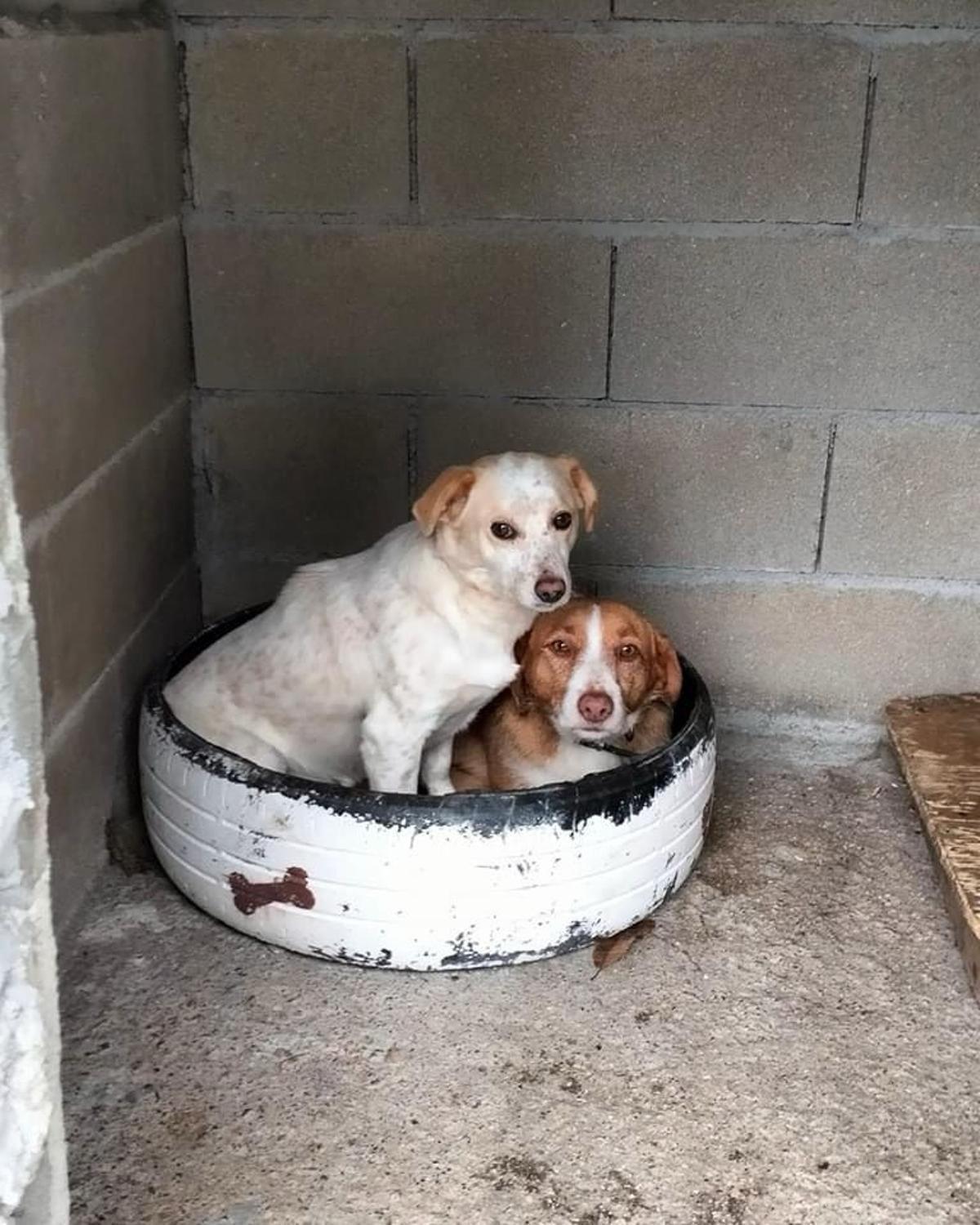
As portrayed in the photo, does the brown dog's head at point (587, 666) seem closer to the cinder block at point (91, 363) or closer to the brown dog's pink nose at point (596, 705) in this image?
the brown dog's pink nose at point (596, 705)

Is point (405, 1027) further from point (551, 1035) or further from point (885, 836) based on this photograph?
point (885, 836)

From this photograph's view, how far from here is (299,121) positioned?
9.23ft

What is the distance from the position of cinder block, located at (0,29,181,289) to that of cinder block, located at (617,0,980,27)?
95cm

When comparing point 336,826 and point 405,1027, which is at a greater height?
point 336,826

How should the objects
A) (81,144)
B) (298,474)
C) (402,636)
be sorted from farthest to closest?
(298,474), (402,636), (81,144)

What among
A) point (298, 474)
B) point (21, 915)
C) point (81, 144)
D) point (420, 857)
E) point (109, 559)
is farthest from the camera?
point (298, 474)

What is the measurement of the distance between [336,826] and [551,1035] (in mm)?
482

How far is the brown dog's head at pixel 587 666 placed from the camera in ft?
7.77

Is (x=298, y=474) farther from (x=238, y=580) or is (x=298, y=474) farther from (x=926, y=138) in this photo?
(x=926, y=138)

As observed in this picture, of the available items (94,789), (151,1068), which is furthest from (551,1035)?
(94,789)

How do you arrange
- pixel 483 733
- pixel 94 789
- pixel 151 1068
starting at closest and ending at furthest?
1. pixel 151 1068
2. pixel 94 789
3. pixel 483 733

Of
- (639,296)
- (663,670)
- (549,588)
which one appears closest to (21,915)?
(549,588)

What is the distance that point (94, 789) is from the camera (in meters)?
2.50

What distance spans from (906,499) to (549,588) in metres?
1.13
